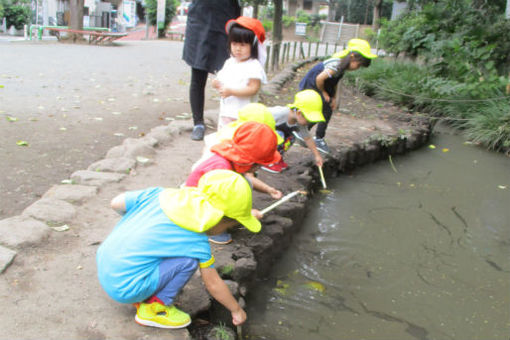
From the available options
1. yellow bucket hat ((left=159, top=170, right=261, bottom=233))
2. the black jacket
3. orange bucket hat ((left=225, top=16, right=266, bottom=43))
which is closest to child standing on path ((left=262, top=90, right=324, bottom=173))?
orange bucket hat ((left=225, top=16, right=266, bottom=43))

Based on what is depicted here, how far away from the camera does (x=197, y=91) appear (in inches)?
171

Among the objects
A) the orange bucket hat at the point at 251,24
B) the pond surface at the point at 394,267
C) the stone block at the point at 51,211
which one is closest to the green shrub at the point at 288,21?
the pond surface at the point at 394,267

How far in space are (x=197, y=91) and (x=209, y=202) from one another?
101 inches

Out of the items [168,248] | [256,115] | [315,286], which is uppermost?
[256,115]

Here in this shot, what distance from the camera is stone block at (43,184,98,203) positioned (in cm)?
302

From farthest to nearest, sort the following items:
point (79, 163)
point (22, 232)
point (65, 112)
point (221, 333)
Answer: point (65, 112) < point (79, 163) < point (22, 232) < point (221, 333)

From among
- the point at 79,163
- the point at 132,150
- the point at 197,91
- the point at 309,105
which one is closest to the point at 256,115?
the point at 309,105

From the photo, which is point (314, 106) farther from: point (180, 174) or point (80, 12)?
point (80, 12)

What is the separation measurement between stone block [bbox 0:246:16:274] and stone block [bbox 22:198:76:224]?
0.38 m

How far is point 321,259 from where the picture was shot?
3365 mm

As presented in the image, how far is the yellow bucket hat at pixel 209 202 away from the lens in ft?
6.21

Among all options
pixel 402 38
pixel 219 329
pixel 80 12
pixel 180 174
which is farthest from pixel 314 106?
pixel 80 12

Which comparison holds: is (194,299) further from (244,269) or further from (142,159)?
(142,159)

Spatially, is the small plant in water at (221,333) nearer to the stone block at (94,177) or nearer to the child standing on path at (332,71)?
the stone block at (94,177)
